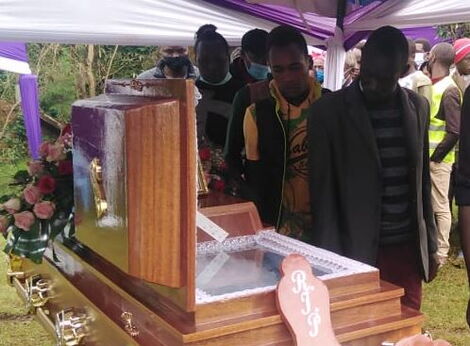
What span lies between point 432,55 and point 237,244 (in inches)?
173

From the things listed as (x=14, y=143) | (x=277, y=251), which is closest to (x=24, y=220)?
(x=277, y=251)

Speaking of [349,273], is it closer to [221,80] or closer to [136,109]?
[136,109]

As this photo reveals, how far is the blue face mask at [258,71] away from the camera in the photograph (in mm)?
3621

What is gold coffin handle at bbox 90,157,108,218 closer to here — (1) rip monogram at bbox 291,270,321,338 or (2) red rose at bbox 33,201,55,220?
(1) rip monogram at bbox 291,270,321,338

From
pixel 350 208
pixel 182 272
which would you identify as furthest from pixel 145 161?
pixel 350 208

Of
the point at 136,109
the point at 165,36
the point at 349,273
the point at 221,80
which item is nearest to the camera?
the point at 136,109

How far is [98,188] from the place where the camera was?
1.35 meters

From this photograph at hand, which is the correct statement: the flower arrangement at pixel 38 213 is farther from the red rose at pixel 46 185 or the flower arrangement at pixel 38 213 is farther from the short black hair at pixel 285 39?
the short black hair at pixel 285 39

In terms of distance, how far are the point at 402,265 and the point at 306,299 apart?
1.25 m

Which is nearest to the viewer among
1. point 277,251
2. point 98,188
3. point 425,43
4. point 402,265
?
point 98,188

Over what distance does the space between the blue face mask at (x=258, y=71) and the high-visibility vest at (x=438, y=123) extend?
2.09 m

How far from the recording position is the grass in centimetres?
370

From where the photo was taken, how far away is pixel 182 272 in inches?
46.7

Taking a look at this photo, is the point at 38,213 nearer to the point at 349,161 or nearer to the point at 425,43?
the point at 349,161
